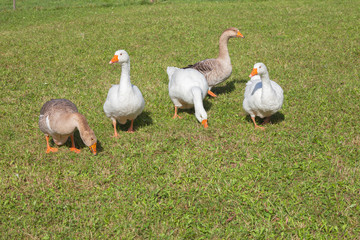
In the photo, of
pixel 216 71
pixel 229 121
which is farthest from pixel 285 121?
pixel 216 71

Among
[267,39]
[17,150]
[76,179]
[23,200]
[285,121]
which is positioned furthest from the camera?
[267,39]

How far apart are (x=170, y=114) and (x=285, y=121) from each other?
245 cm

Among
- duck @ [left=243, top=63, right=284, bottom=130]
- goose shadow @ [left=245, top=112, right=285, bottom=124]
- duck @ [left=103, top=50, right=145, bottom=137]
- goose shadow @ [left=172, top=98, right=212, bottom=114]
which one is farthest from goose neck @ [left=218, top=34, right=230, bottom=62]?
duck @ [left=103, top=50, right=145, bottom=137]

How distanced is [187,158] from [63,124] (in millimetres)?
2074

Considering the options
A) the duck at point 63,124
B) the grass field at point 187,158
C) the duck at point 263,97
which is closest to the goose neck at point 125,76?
the duck at point 63,124

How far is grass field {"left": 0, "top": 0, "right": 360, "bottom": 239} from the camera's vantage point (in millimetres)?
4074

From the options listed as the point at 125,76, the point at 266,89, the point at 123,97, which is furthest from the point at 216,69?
the point at 123,97

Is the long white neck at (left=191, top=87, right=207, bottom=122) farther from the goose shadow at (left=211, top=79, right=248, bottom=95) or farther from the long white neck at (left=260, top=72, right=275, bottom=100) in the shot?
the goose shadow at (left=211, top=79, right=248, bottom=95)

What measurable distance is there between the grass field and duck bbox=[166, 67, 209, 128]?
1.01 ft

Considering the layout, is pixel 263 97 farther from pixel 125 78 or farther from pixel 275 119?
pixel 125 78

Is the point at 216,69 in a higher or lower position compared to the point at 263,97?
lower

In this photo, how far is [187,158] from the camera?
5.32 m

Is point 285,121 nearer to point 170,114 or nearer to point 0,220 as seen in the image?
point 170,114

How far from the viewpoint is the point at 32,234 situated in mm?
3910
